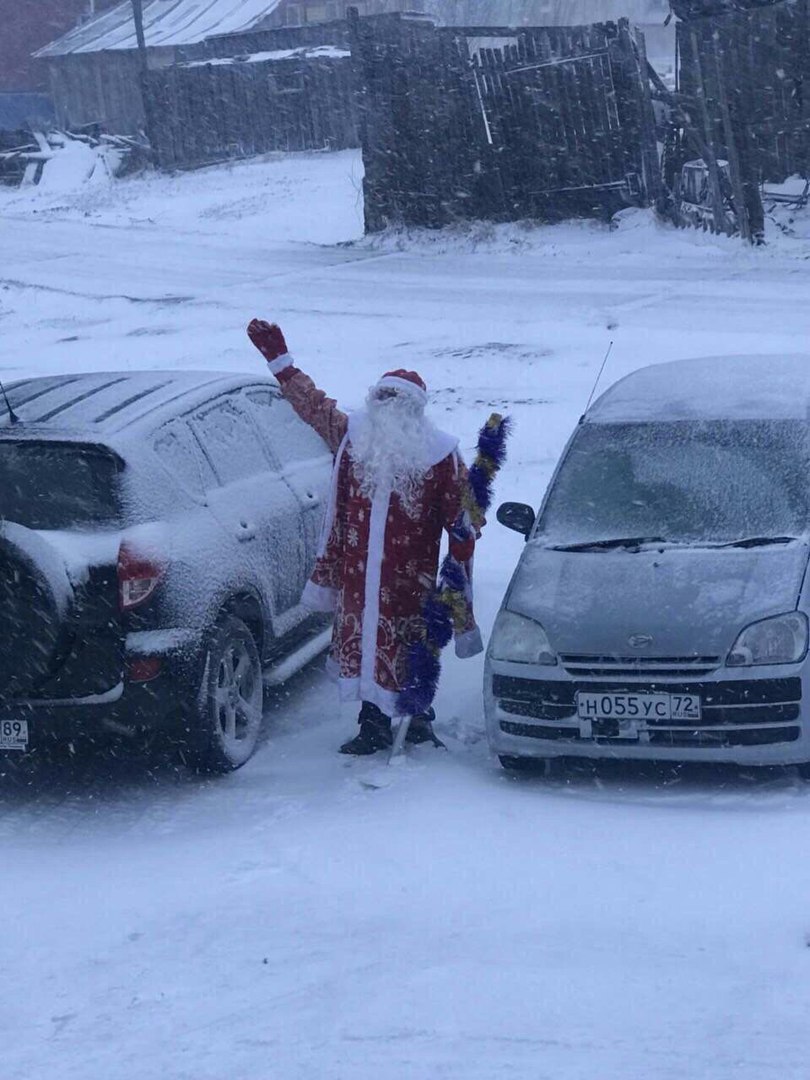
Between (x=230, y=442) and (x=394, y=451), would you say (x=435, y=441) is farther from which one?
(x=230, y=442)

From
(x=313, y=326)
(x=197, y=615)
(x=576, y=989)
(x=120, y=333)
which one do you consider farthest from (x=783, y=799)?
(x=120, y=333)

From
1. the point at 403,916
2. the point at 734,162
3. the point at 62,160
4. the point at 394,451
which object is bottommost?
the point at 403,916

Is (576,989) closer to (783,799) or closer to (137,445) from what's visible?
(783,799)

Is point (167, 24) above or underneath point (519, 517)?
above

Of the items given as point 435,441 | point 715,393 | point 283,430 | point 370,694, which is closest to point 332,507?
point 435,441

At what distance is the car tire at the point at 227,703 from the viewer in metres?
5.78

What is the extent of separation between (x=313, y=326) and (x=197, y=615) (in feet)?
34.9

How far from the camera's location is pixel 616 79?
21047 millimetres

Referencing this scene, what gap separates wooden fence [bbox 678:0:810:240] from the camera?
1938 cm

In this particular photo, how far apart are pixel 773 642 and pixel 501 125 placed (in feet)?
58.0

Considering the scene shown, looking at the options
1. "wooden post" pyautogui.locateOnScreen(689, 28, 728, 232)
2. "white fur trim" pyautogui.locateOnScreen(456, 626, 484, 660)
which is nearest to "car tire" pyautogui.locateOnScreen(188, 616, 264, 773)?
"white fur trim" pyautogui.locateOnScreen(456, 626, 484, 660)

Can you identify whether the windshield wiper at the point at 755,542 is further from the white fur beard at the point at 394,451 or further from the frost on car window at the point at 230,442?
the frost on car window at the point at 230,442

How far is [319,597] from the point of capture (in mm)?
6375

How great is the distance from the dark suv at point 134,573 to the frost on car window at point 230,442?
0.01m
